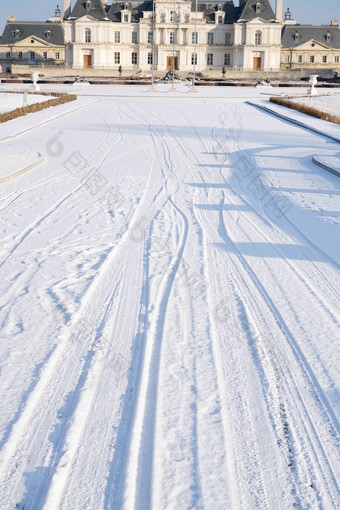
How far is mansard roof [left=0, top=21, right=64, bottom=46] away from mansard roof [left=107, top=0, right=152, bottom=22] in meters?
9.22

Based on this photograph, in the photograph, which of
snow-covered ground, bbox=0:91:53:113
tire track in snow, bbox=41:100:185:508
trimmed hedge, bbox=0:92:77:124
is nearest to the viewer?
tire track in snow, bbox=41:100:185:508

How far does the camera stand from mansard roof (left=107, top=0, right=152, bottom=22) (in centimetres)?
8306

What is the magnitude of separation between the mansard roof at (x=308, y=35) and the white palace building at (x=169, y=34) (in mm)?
4707

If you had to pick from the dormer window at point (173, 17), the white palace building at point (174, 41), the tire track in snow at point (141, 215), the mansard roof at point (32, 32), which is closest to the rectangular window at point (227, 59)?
the white palace building at point (174, 41)

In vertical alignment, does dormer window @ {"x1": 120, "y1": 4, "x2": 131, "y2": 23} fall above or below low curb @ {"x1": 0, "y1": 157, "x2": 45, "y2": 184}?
above

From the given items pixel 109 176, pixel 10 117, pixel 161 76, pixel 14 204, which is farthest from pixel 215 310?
pixel 161 76

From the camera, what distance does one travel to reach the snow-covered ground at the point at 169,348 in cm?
291

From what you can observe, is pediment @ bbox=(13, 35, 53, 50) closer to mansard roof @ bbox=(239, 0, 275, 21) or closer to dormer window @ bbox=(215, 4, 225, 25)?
dormer window @ bbox=(215, 4, 225, 25)

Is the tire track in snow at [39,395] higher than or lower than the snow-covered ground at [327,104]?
lower

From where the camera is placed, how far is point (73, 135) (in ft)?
54.7

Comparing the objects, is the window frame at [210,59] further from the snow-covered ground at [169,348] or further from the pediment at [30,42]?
the snow-covered ground at [169,348]

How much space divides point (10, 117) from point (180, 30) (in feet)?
217

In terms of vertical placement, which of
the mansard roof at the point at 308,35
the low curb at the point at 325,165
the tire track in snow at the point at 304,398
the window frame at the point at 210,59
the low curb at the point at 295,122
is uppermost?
the mansard roof at the point at 308,35

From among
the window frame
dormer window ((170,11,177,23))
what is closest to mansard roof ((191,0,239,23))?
dormer window ((170,11,177,23))
